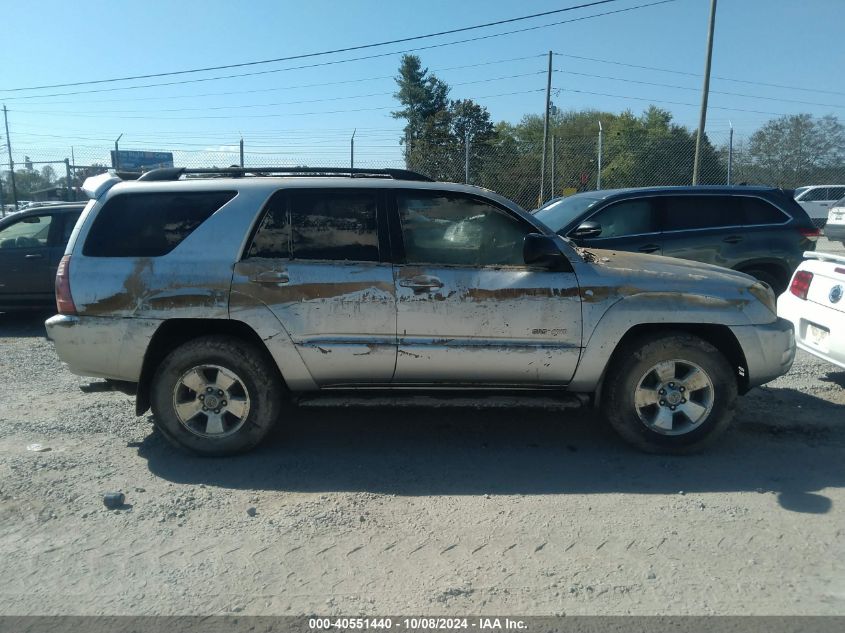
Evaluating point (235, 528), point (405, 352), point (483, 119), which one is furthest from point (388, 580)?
point (483, 119)

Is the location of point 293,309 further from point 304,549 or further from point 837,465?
point 837,465

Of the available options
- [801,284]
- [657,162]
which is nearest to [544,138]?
[657,162]

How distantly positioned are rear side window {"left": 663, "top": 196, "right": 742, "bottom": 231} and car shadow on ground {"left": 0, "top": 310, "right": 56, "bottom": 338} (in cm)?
807

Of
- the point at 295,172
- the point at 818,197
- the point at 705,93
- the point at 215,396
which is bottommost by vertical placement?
the point at 215,396

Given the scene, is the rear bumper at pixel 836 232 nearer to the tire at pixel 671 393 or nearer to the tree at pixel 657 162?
the tree at pixel 657 162

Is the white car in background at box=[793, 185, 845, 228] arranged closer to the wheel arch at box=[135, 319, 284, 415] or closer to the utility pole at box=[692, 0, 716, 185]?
the utility pole at box=[692, 0, 716, 185]

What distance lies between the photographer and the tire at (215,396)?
4512 millimetres

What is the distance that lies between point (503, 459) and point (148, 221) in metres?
2.92

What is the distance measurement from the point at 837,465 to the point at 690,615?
2294mm

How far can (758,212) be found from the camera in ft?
27.6

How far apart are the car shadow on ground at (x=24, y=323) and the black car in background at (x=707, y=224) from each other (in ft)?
23.0

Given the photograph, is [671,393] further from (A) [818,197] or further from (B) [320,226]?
(A) [818,197]

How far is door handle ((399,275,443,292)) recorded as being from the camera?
4480mm

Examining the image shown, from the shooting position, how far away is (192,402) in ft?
15.0
